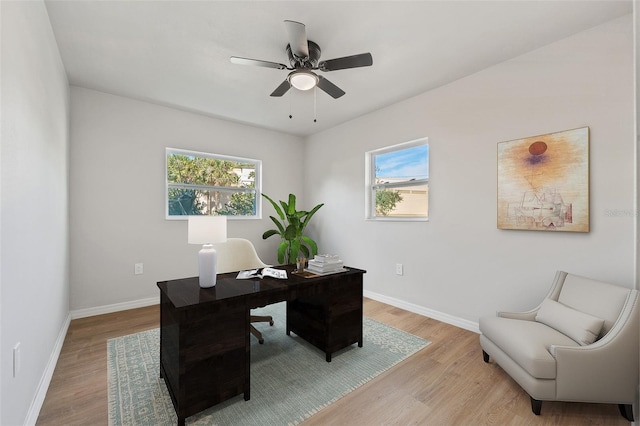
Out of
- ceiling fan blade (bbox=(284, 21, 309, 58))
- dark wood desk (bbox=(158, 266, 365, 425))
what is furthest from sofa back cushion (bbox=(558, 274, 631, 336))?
ceiling fan blade (bbox=(284, 21, 309, 58))

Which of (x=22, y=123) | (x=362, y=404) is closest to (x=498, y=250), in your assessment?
(x=362, y=404)

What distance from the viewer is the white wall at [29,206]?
47.9 inches

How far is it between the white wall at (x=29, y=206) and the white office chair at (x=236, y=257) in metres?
1.26

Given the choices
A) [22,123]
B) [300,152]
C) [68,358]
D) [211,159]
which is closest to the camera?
[22,123]

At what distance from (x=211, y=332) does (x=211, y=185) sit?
2897 millimetres

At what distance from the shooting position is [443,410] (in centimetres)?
167

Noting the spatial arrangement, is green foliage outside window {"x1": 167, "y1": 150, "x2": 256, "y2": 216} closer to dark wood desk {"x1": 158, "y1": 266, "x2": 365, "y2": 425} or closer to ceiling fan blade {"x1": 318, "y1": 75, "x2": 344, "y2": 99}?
dark wood desk {"x1": 158, "y1": 266, "x2": 365, "y2": 425}

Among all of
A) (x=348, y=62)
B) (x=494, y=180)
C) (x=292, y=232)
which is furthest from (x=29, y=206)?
(x=494, y=180)

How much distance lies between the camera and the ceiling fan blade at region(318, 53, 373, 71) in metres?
1.89

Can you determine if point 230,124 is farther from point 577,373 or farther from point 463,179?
point 577,373

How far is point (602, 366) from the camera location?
156cm

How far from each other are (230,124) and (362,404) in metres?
3.92

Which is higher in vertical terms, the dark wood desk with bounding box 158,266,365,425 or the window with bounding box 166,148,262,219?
the window with bounding box 166,148,262,219

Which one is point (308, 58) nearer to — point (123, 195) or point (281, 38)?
point (281, 38)
